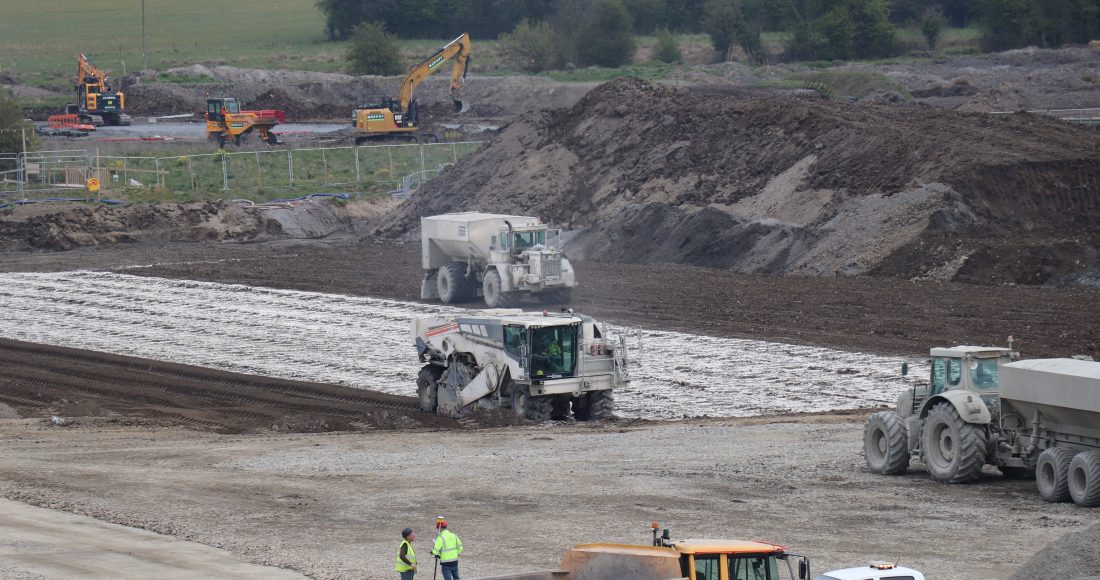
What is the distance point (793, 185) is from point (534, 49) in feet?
190

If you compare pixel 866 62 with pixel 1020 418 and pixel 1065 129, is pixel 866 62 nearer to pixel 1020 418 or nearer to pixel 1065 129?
pixel 1065 129

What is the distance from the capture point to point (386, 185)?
62.0 meters

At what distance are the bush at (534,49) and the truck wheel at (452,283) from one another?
207 feet

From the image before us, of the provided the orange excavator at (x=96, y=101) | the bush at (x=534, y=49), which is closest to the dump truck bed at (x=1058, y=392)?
the orange excavator at (x=96, y=101)

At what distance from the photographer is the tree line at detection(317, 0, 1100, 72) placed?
91.7 metres

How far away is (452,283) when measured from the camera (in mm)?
38000

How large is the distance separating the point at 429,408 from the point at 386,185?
36.7m

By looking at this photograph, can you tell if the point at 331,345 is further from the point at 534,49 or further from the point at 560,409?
the point at 534,49

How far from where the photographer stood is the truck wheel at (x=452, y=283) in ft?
125

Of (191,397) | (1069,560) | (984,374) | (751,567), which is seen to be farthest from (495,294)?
(751,567)

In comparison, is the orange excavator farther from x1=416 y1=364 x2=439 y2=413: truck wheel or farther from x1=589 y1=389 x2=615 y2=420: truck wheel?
x1=589 y1=389 x2=615 y2=420: truck wheel

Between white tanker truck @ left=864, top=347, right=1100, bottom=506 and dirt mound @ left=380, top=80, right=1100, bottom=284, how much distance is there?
61.4 feet

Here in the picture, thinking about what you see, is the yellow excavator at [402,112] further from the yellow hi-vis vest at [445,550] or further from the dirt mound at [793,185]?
the yellow hi-vis vest at [445,550]

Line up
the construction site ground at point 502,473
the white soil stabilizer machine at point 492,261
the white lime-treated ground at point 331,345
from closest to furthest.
→ the construction site ground at point 502,473
the white lime-treated ground at point 331,345
the white soil stabilizer machine at point 492,261
